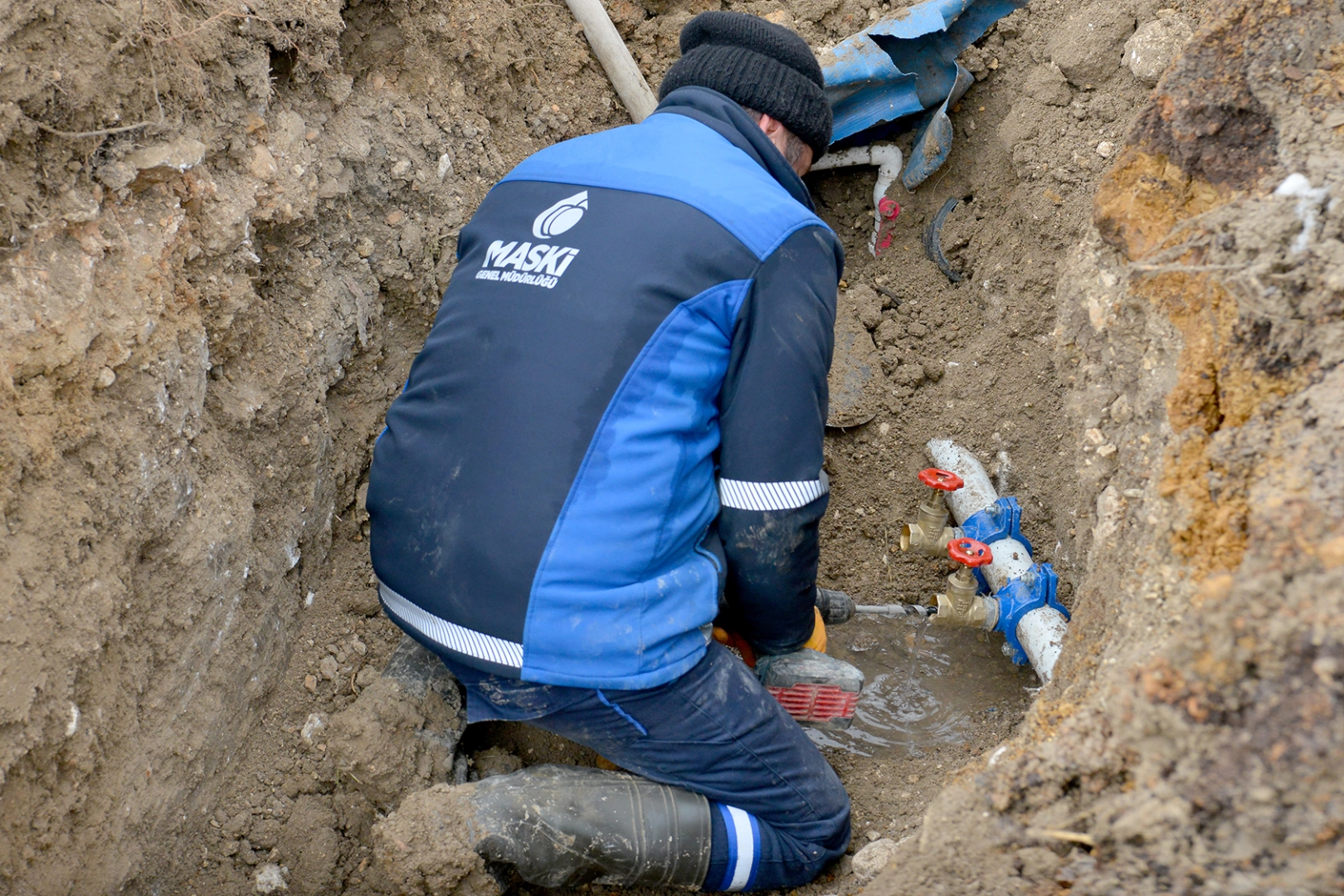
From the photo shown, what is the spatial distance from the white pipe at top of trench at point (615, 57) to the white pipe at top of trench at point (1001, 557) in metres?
1.47

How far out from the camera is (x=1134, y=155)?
1.63 m

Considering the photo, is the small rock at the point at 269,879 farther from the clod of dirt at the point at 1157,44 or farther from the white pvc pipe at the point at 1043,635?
the clod of dirt at the point at 1157,44

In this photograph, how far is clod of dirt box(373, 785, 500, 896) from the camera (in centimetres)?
169

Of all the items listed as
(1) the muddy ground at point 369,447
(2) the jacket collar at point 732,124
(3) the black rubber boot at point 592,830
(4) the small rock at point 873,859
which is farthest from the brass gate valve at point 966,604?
(2) the jacket collar at point 732,124

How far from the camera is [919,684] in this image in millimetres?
2449

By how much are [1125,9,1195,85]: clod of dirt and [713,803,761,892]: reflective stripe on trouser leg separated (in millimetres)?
2215

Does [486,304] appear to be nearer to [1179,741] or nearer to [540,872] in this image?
[540,872]

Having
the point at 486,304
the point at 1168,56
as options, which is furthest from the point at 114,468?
the point at 1168,56

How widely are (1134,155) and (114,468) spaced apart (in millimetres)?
1851

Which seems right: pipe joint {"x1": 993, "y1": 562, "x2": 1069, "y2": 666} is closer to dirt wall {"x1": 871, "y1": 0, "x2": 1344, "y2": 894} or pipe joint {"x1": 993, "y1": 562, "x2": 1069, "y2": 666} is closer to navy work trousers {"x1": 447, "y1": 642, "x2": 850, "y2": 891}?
dirt wall {"x1": 871, "y1": 0, "x2": 1344, "y2": 894}

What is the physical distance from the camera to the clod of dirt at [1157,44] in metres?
2.51

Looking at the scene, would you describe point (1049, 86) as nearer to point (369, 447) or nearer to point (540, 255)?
point (540, 255)

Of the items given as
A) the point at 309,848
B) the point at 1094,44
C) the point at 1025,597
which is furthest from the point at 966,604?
the point at 1094,44

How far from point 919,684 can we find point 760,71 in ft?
5.23
